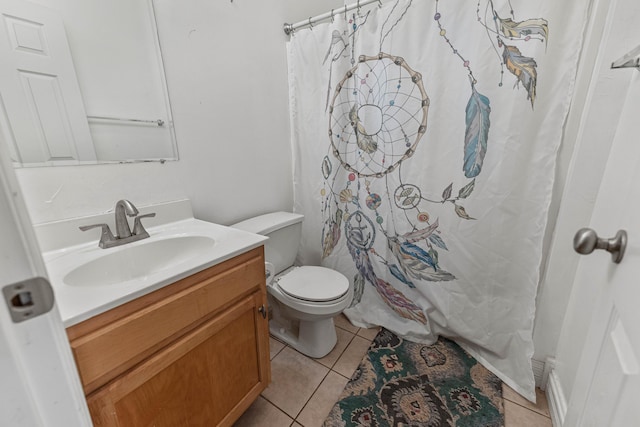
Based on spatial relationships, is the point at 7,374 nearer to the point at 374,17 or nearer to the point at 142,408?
the point at 142,408

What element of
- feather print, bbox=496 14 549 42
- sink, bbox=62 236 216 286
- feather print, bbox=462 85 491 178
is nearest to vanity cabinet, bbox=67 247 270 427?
sink, bbox=62 236 216 286

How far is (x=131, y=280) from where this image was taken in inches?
31.7

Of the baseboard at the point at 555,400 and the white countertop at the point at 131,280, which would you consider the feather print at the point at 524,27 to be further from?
the baseboard at the point at 555,400

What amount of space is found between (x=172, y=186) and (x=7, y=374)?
0.99 metres

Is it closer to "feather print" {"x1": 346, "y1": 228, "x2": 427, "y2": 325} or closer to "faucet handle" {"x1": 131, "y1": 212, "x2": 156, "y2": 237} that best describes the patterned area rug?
"feather print" {"x1": 346, "y1": 228, "x2": 427, "y2": 325}

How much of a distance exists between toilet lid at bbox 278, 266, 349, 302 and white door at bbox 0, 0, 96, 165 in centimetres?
102

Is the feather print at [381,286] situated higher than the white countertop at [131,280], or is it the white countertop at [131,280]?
the white countertop at [131,280]

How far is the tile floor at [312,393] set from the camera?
1.16 m

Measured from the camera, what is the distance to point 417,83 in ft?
4.20

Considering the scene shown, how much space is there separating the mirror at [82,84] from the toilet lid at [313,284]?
843 millimetres

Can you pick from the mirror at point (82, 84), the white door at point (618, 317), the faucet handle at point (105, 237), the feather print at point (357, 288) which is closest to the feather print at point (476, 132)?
the white door at point (618, 317)

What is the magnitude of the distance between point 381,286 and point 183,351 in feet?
3.75

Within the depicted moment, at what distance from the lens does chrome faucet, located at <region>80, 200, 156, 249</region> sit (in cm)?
92

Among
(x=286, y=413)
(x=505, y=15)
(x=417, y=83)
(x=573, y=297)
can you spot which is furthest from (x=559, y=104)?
(x=286, y=413)
